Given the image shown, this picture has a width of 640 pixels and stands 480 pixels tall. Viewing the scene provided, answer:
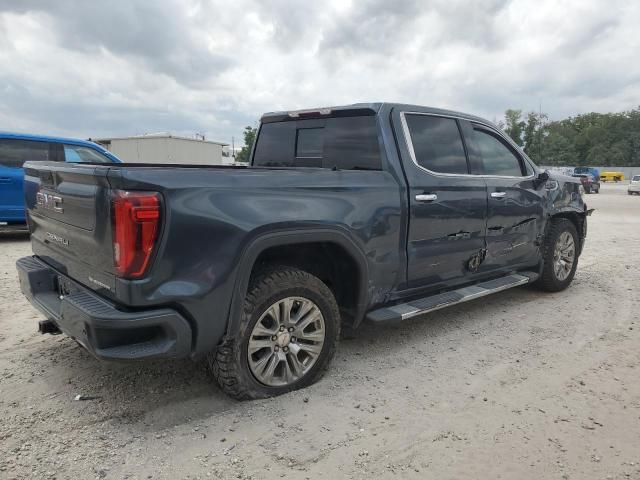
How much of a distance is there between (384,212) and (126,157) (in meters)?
29.9

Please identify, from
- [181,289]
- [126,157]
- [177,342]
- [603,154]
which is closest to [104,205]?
[181,289]

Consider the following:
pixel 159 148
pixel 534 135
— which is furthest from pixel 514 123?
pixel 159 148

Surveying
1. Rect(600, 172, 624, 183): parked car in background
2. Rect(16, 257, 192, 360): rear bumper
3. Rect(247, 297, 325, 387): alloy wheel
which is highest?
Rect(16, 257, 192, 360): rear bumper

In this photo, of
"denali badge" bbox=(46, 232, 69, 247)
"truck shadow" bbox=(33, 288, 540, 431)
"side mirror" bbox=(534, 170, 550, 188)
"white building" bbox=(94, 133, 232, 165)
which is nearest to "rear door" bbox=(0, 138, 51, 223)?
"truck shadow" bbox=(33, 288, 540, 431)

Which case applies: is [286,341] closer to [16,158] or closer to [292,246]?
[292,246]

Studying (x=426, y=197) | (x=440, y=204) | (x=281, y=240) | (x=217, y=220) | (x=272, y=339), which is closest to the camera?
(x=217, y=220)

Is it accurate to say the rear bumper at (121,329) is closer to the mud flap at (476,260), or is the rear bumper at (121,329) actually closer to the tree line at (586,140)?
the mud flap at (476,260)

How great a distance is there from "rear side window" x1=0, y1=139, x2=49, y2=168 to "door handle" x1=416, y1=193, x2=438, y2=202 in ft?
23.3

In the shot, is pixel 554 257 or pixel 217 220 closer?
pixel 217 220

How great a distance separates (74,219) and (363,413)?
2.02 meters

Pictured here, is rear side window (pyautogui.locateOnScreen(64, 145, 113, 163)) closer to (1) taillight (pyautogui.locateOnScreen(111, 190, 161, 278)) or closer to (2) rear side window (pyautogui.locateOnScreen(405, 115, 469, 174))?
(2) rear side window (pyautogui.locateOnScreen(405, 115, 469, 174))

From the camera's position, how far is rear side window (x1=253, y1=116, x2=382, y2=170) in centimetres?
379

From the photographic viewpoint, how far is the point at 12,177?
8.16m

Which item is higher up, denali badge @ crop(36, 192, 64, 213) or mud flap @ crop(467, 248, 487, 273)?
denali badge @ crop(36, 192, 64, 213)
